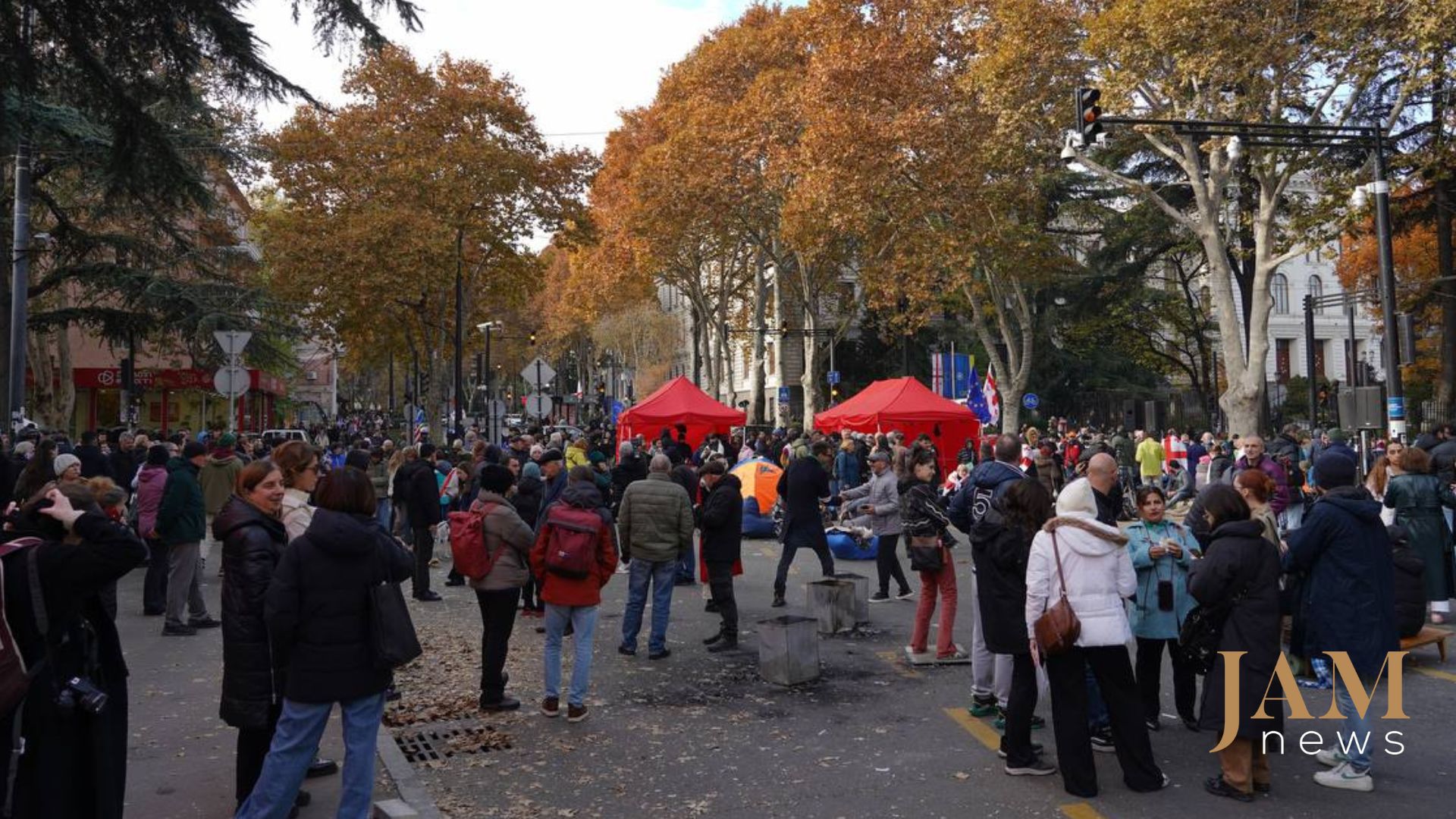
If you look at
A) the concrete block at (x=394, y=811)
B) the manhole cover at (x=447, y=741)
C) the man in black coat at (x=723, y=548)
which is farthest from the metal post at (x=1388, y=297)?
the concrete block at (x=394, y=811)

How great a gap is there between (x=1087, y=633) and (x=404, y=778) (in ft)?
12.2

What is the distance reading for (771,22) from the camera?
3912 cm

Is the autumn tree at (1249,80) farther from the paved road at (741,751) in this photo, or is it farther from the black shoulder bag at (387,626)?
the black shoulder bag at (387,626)

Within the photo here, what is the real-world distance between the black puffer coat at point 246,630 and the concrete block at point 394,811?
Answer: 30.0 inches

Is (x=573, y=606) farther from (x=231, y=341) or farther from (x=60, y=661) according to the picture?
(x=231, y=341)

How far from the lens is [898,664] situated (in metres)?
8.69

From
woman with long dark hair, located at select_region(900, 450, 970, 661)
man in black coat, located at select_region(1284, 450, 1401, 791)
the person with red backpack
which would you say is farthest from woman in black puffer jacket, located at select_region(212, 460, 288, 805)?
man in black coat, located at select_region(1284, 450, 1401, 791)

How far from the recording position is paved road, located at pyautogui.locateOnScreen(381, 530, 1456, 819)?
217 inches

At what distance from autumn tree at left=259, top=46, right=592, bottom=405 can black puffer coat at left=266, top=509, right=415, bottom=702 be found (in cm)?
2836

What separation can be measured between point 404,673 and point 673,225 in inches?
1146

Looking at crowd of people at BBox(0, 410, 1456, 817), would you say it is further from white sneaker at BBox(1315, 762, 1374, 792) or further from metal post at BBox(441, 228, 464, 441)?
metal post at BBox(441, 228, 464, 441)

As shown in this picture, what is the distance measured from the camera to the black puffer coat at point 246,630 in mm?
4957

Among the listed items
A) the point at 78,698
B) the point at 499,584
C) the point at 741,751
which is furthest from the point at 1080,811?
the point at 78,698

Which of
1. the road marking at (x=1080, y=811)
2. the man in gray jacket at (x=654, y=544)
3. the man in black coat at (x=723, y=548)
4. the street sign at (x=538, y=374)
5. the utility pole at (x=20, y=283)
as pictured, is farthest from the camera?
the street sign at (x=538, y=374)
